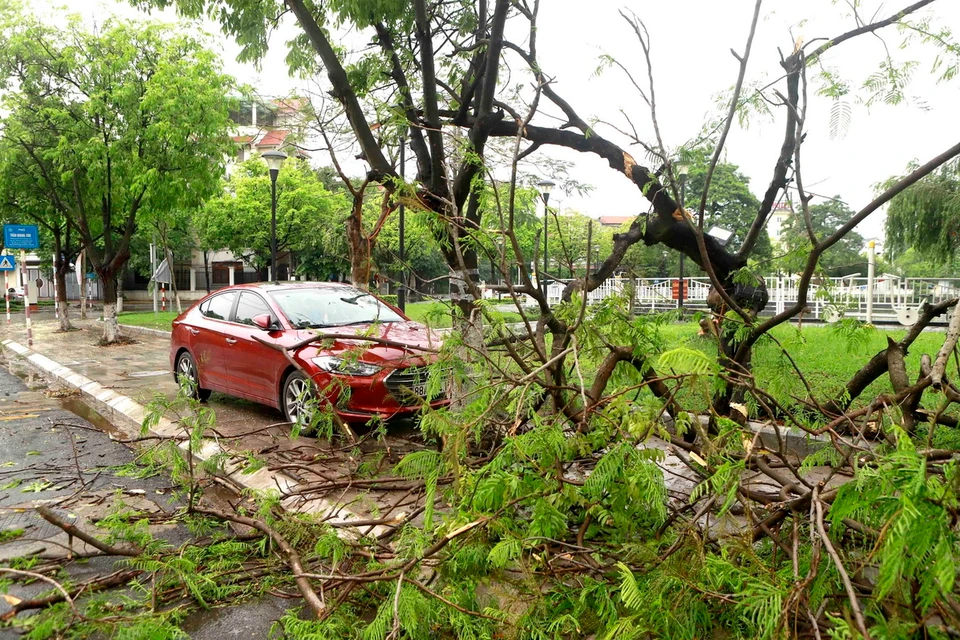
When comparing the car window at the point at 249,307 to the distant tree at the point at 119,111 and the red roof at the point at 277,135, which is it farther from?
the distant tree at the point at 119,111

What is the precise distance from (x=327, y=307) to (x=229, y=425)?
158 cm

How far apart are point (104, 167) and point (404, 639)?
712 inches

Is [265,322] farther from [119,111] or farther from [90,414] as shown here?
[119,111]

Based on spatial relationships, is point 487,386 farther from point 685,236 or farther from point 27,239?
point 27,239

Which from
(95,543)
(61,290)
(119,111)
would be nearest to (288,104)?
(95,543)

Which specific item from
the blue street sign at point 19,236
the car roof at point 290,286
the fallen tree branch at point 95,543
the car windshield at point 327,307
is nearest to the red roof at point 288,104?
the car roof at point 290,286

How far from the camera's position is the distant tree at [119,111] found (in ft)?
55.3

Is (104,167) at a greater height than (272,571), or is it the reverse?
(104,167)

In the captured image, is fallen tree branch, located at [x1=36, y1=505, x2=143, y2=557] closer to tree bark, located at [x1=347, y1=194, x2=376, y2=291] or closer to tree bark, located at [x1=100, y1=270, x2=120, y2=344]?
tree bark, located at [x1=347, y1=194, x2=376, y2=291]

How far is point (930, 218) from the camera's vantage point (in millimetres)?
16406

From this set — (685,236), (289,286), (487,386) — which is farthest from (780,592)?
(289,286)

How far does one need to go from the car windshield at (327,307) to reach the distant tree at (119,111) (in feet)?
35.8

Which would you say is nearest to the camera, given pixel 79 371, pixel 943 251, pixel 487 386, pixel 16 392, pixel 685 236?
pixel 487 386

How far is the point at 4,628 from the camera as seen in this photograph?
9.41ft
